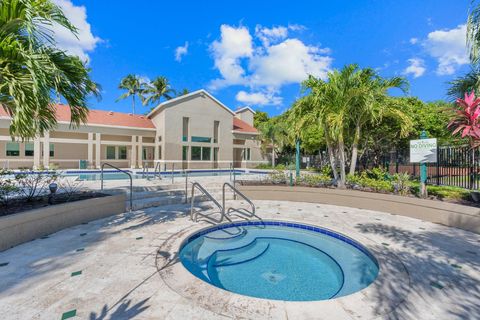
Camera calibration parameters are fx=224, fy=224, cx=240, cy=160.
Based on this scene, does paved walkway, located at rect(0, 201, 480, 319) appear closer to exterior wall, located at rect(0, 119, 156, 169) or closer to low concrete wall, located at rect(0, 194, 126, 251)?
low concrete wall, located at rect(0, 194, 126, 251)

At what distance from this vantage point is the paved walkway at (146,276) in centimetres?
266

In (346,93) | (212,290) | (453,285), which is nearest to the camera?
(212,290)

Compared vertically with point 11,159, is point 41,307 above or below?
below

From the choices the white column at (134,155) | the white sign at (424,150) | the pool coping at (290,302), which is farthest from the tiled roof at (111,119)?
the white sign at (424,150)

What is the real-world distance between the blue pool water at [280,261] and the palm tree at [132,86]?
32417mm

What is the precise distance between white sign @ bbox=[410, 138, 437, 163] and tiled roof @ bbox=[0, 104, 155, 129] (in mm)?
20961

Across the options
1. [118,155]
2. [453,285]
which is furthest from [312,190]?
[118,155]

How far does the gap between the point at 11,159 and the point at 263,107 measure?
35719 mm

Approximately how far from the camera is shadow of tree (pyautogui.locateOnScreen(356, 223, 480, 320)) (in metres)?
2.78

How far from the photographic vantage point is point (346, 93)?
8.76 meters

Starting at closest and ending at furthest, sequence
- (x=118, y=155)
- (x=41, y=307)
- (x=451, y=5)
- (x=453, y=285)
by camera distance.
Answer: (x=41, y=307) < (x=453, y=285) < (x=451, y=5) < (x=118, y=155)

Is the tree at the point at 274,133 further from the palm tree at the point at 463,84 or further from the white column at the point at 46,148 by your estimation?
the white column at the point at 46,148

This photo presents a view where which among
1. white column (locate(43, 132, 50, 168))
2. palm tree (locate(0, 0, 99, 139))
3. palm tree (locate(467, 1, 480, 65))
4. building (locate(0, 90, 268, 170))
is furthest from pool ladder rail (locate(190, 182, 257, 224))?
white column (locate(43, 132, 50, 168))

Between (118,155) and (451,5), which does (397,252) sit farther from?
(118,155)
